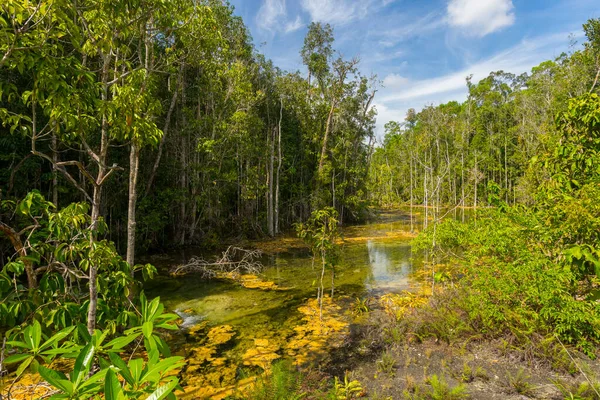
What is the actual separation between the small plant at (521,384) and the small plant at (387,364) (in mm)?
1442

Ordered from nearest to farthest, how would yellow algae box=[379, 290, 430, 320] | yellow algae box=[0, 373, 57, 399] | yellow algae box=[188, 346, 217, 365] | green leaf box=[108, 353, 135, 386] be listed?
green leaf box=[108, 353, 135, 386], yellow algae box=[0, 373, 57, 399], yellow algae box=[188, 346, 217, 365], yellow algae box=[379, 290, 430, 320]

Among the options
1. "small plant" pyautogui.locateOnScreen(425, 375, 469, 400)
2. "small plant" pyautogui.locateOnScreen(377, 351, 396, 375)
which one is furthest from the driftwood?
"small plant" pyautogui.locateOnScreen(425, 375, 469, 400)

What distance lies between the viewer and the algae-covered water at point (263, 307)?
5465 millimetres

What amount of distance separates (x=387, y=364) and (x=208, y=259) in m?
9.98

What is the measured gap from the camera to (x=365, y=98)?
25.7m

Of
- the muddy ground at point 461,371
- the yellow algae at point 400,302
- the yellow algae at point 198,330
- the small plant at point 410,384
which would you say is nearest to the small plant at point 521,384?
the muddy ground at point 461,371

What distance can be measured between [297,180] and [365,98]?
323 inches

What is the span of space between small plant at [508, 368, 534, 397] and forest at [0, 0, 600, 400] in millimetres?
22

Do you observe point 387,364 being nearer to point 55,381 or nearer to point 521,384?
point 521,384

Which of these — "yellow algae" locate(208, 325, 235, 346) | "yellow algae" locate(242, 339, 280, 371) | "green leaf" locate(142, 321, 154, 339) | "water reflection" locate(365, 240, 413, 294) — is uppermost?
"green leaf" locate(142, 321, 154, 339)

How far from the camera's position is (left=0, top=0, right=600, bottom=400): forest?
2.36 meters

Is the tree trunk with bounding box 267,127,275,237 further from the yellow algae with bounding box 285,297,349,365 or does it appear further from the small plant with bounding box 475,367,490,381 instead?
the small plant with bounding box 475,367,490,381

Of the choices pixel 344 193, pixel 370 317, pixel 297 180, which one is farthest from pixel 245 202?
pixel 370 317

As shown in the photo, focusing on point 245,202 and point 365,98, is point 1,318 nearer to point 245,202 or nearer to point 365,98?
point 245,202
